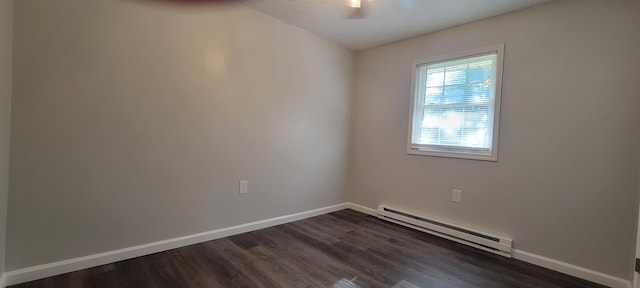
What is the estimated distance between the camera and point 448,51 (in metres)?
2.80

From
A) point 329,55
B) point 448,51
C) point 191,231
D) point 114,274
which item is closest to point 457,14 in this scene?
point 448,51

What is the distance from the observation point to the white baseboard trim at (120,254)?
5.69ft

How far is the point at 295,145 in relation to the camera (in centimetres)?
312

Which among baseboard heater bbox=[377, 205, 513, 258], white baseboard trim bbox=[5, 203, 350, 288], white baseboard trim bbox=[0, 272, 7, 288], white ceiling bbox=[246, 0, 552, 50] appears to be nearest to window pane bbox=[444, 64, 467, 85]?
white ceiling bbox=[246, 0, 552, 50]

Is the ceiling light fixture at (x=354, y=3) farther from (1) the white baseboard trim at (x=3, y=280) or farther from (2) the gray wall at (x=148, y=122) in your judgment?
(1) the white baseboard trim at (x=3, y=280)

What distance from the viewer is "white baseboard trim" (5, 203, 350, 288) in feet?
5.69

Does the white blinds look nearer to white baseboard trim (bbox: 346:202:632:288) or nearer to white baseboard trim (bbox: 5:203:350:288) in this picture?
→ white baseboard trim (bbox: 346:202:632:288)

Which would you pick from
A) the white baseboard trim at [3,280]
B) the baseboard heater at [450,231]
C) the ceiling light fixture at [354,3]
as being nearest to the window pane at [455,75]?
the ceiling light fixture at [354,3]

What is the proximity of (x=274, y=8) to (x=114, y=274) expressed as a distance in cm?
247

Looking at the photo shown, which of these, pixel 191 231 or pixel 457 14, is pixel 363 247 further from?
pixel 457 14

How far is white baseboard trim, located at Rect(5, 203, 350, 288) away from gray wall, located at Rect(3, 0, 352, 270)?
Result: 44 millimetres

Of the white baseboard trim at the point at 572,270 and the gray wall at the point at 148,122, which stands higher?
the gray wall at the point at 148,122

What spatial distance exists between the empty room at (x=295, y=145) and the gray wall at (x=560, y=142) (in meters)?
0.01

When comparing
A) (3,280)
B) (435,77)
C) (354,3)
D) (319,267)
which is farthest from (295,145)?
(3,280)
